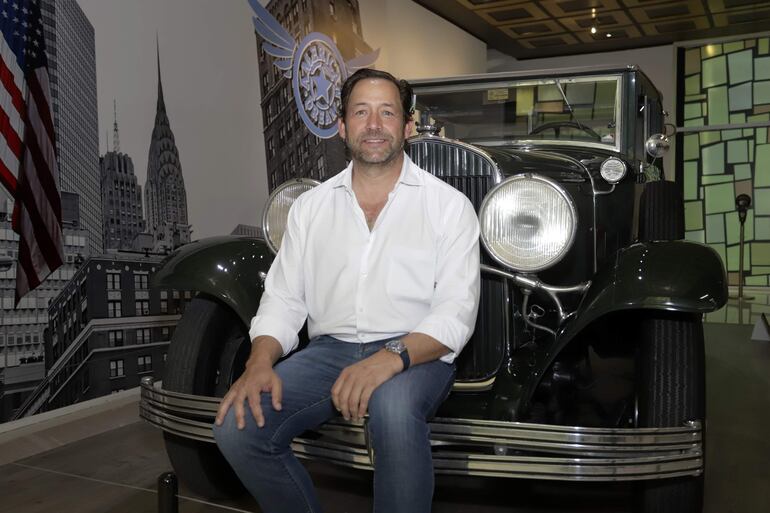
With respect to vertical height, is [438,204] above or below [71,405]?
above

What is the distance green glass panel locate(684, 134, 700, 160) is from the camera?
31.9 ft

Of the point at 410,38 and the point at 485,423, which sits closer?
the point at 485,423

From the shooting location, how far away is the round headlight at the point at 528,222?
1817mm

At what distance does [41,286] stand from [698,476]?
8.68 feet

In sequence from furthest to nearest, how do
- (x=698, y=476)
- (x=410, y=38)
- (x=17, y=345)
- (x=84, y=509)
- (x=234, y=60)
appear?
1. (x=410, y=38)
2. (x=234, y=60)
3. (x=17, y=345)
4. (x=84, y=509)
5. (x=698, y=476)

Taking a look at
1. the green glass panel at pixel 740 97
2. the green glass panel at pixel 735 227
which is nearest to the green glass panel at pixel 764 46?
the green glass panel at pixel 740 97

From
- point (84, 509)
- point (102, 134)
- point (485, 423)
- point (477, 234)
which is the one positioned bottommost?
point (84, 509)

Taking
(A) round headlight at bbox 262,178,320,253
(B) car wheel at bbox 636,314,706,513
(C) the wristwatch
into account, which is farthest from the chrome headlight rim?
(C) the wristwatch

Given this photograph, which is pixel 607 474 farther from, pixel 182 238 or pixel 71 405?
pixel 182 238

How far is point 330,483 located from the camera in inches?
90.7

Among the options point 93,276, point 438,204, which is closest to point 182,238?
point 93,276

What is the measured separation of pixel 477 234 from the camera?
5.61 ft

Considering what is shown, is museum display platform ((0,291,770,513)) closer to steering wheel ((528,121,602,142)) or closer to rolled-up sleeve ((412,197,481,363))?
rolled-up sleeve ((412,197,481,363))

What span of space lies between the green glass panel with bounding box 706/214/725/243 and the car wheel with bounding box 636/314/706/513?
28.7 ft
